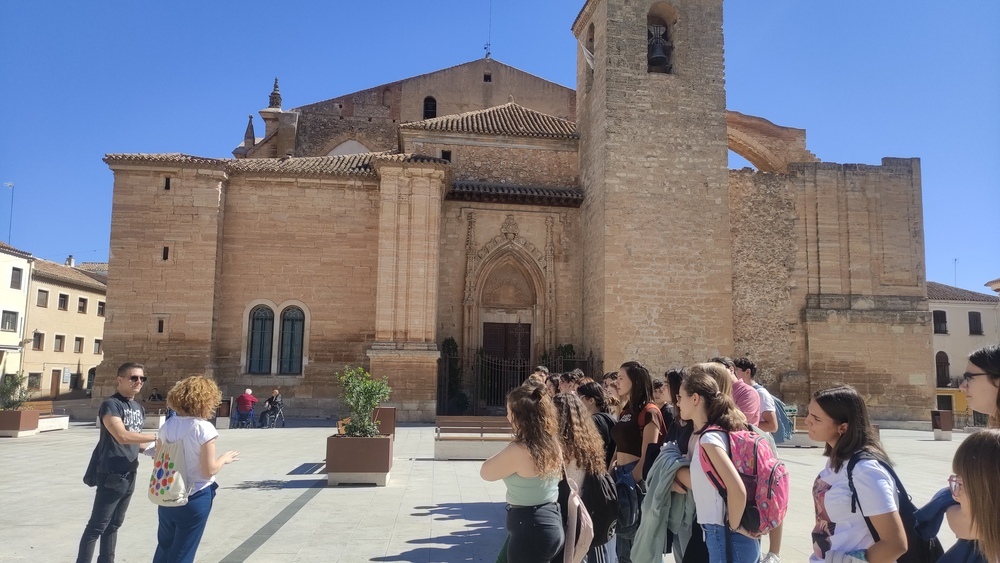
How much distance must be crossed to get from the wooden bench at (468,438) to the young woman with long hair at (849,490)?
902 cm

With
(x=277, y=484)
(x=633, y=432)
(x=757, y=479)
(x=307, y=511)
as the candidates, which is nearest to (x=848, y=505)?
(x=757, y=479)

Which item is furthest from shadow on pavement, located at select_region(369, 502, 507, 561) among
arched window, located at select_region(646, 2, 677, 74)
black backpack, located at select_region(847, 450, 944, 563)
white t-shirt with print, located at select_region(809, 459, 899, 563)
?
arched window, located at select_region(646, 2, 677, 74)

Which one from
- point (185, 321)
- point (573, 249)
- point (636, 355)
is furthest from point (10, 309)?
point (636, 355)

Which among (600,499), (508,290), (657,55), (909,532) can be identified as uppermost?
(657,55)

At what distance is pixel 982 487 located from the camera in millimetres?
1921

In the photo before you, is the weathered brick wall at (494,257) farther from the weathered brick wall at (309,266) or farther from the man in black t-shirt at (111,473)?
the man in black t-shirt at (111,473)

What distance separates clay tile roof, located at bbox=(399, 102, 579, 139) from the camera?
21734mm

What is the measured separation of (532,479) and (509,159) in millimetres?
19325

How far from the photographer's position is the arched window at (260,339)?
19641 millimetres

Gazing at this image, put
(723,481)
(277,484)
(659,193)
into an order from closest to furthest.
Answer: (723,481)
(277,484)
(659,193)

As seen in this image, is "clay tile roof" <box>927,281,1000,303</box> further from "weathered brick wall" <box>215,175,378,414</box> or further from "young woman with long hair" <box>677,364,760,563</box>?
"young woman with long hair" <box>677,364,760,563</box>

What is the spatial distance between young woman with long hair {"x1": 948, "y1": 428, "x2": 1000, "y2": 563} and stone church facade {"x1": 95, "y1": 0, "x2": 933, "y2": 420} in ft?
53.0

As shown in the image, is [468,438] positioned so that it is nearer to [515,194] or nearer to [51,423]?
[515,194]

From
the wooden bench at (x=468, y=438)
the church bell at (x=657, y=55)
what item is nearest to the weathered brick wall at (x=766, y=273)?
the church bell at (x=657, y=55)
